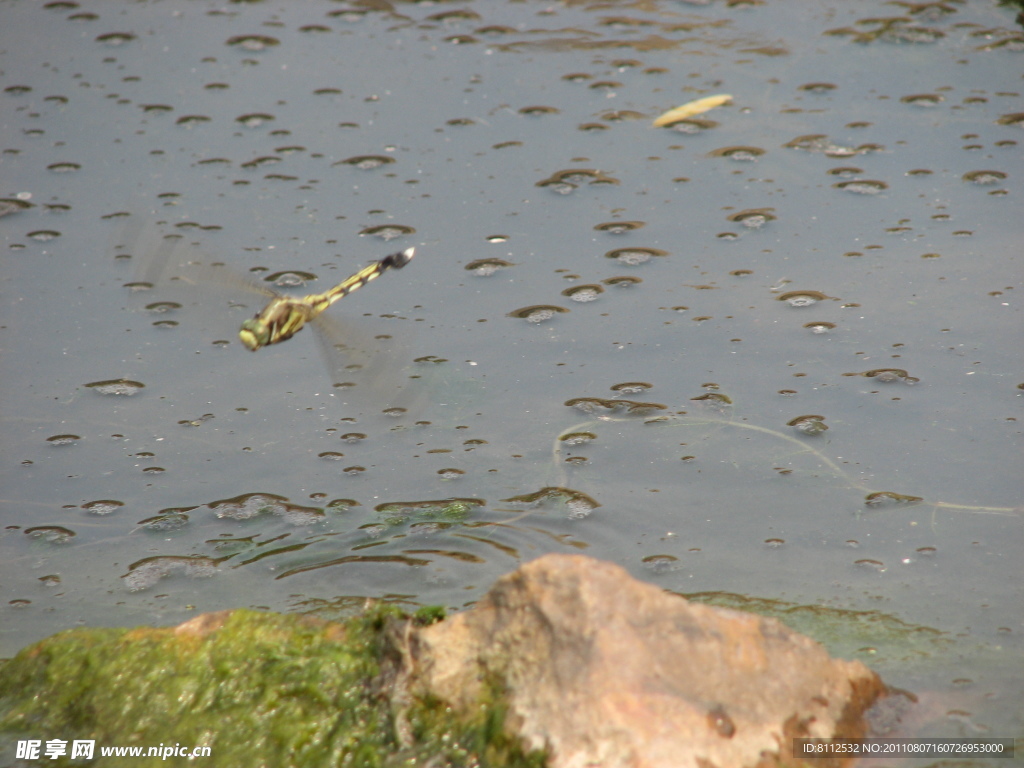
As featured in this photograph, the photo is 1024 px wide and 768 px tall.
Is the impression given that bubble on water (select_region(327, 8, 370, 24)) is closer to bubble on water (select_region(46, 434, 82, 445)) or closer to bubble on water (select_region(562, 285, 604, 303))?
bubble on water (select_region(562, 285, 604, 303))

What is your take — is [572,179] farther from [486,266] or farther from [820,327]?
[820,327]

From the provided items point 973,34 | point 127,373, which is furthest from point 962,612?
point 973,34

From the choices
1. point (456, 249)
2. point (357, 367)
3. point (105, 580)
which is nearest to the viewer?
point (105, 580)

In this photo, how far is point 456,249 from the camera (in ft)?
12.0

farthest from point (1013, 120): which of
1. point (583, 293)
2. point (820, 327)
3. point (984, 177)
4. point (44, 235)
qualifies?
point (44, 235)

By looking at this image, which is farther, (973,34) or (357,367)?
(973,34)

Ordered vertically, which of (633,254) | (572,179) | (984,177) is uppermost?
(984,177)

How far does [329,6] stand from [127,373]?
3132mm

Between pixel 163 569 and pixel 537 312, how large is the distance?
1.50 metres

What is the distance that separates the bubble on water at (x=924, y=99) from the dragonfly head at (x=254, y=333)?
320 cm

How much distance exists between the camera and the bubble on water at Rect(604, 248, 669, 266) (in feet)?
11.7

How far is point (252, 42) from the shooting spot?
508cm

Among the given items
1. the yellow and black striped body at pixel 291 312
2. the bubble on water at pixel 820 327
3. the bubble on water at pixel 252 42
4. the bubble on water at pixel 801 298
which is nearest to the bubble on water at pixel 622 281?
the bubble on water at pixel 801 298

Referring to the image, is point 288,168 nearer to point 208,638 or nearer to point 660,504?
point 660,504
